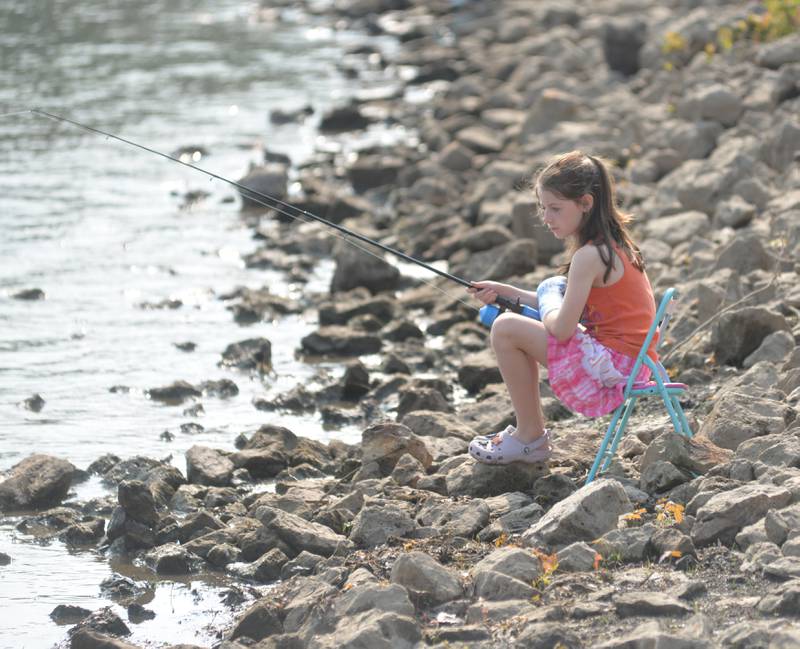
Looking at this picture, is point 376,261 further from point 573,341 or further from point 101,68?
point 101,68

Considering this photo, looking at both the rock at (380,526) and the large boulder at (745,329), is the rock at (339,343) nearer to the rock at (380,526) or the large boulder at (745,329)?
the large boulder at (745,329)

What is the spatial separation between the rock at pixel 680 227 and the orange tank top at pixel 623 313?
155 inches

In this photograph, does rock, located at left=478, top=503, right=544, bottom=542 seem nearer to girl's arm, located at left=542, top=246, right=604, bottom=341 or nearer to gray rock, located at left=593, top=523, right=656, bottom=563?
gray rock, located at left=593, top=523, right=656, bottom=563

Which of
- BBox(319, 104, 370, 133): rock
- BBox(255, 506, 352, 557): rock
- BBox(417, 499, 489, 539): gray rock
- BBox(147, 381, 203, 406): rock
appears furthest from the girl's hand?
BBox(319, 104, 370, 133): rock

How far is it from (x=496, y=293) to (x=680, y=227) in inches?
161

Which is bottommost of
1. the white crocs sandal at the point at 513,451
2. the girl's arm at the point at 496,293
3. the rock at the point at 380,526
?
the rock at the point at 380,526

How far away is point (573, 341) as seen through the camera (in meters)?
5.30

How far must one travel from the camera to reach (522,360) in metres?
5.46

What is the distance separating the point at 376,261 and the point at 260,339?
1598mm

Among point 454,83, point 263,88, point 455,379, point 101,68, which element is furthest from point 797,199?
point 101,68

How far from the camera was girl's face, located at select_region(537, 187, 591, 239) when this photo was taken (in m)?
5.31

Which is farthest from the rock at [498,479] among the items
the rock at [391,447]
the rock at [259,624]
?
the rock at [259,624]

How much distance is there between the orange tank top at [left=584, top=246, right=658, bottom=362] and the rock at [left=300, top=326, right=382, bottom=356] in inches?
150

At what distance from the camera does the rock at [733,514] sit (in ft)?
15.3
